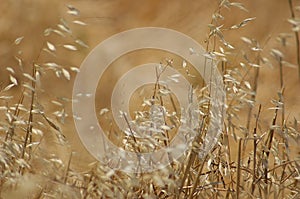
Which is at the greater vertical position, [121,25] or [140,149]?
[140,149]

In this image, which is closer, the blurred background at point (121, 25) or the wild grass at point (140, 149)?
the wild grass at point (140, 149)

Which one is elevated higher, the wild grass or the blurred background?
the wild grass

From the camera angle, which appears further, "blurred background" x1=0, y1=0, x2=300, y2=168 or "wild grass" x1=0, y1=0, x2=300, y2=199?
"blurred background" x1=0, y1=0, x2=300, y2=168

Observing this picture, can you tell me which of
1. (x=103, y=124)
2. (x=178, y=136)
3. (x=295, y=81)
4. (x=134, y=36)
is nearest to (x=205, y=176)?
(x=178, y=136)

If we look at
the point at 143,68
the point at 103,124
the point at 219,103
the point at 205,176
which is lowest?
the point at 103,124

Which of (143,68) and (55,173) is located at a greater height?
(55,173)

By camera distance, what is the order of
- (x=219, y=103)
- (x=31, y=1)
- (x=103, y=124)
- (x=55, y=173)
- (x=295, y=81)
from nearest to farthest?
(x=55, y=173)
(x=219, y=103)
(x=103, y=124)
(x=295, y=81)
(x=31, y=1)

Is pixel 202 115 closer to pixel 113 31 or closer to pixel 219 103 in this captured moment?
pixel 219 103

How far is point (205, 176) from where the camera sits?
0.94 meters

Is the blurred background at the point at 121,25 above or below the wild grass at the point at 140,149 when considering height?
below

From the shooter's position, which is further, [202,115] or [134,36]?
[134,36]

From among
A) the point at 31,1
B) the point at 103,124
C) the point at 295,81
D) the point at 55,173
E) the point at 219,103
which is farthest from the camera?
the point at 31,1

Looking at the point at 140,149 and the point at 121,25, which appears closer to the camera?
the point at 140,149

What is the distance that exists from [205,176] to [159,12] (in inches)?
47.0
